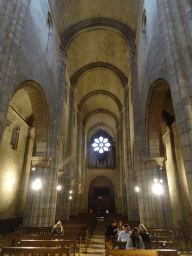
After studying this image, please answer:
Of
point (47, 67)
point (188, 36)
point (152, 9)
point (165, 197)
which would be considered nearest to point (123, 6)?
point (152, 9)

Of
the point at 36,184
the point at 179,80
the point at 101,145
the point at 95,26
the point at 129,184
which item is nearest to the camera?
the point at 179,80

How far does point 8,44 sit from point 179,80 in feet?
17.0

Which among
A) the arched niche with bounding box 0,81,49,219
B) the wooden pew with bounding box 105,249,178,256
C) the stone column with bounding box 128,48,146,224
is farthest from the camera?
the arched niche with bounding box 0,81,49,219

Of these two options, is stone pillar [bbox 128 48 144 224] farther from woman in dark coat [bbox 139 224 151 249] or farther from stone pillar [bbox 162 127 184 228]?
woman in dark coat [bbox 139 224 151 249]

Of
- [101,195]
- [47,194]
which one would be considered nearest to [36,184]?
[47,194]

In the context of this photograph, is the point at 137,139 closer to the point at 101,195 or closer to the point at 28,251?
the point at 28,251

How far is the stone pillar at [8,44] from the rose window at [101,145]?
89.1 feet

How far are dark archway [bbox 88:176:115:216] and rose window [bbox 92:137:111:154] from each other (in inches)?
183

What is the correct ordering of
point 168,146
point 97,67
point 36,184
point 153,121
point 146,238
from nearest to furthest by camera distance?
point 146,238, point 36,184, point 153,121, point 168,146, point 97,67

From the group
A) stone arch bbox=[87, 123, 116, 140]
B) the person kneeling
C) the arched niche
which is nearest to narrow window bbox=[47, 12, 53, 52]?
the arched niche

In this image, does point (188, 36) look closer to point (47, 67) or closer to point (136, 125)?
point (136, 125)

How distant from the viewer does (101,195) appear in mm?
29891

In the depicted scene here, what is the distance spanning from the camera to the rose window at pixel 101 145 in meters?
33.0

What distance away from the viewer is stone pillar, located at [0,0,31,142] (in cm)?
570
